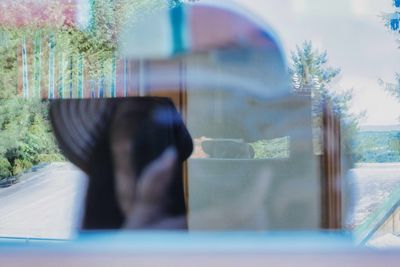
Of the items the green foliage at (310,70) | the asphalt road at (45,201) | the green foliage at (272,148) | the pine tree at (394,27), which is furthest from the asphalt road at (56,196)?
the green foliage at (272,148)

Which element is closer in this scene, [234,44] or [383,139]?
[383,139]

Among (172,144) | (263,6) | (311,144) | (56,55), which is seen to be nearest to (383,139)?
(263,6)

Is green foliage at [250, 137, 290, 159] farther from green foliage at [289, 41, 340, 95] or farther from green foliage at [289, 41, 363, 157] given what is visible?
green foliage at [289, 41, 340, 95]

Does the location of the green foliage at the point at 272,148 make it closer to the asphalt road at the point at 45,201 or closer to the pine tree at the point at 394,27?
the pine tree at the point at 394,27

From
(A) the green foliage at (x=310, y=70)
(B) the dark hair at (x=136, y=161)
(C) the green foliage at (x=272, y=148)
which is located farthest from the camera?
(C) the green foliage at (x=272, y=148)

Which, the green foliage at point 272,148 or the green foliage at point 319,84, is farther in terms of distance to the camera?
the green foliage at point 272,148

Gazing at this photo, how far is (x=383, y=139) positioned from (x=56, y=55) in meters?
1.10

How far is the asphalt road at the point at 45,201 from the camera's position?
146 centimetres

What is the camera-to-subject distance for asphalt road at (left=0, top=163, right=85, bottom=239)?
146 centimetres

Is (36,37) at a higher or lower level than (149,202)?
higher

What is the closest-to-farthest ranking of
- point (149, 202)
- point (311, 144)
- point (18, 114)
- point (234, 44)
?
point (149, 202)
point (18, 114)
point (234, 44)
point (311, 144)

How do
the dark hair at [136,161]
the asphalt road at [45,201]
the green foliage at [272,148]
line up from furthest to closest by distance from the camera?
the green foliage at [272,148] → the dark hair at [136,161] → the asphalt road at [45,201]

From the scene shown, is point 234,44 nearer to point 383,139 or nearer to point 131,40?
point 131,40

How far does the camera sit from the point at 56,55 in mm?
1791
